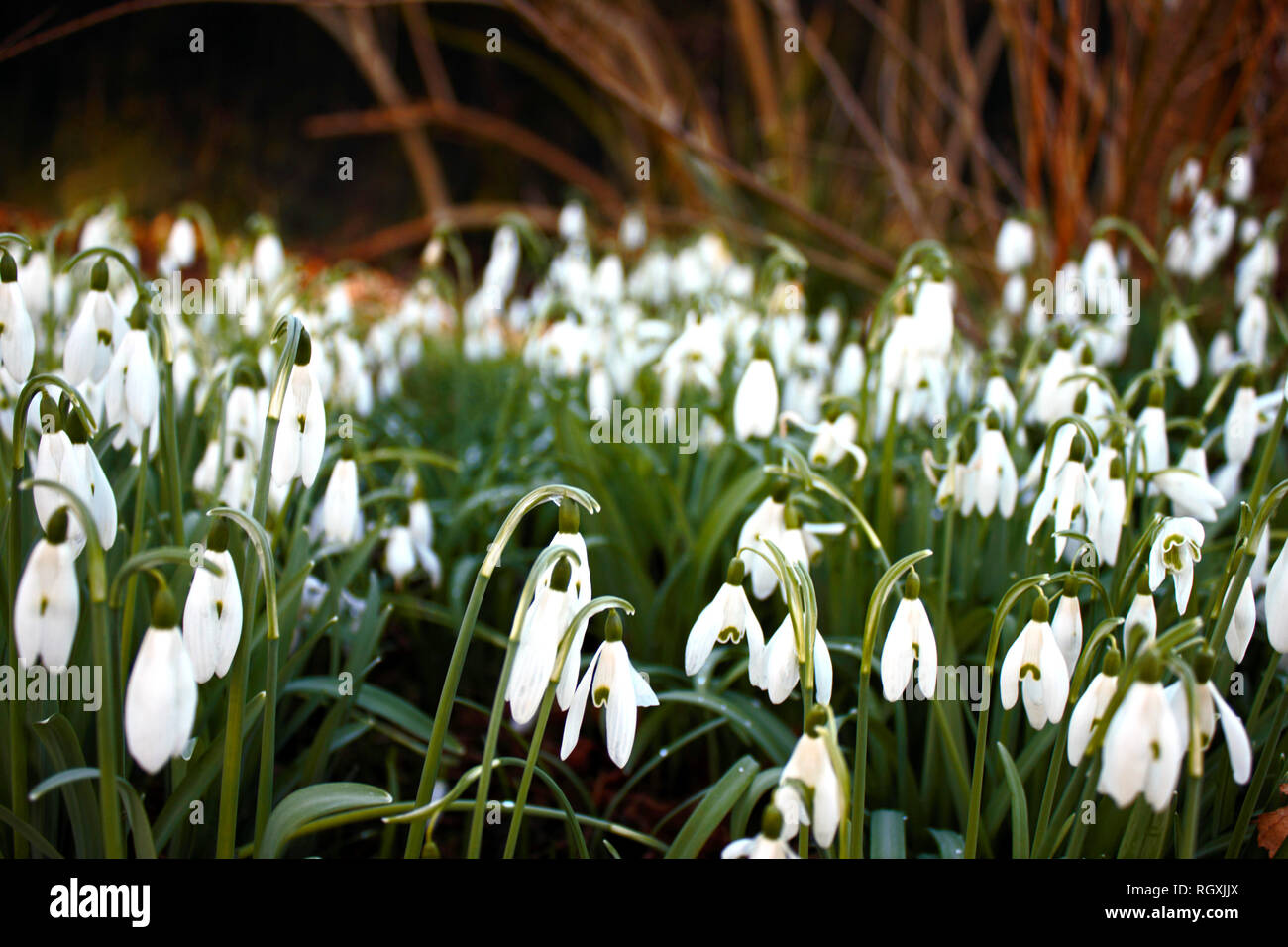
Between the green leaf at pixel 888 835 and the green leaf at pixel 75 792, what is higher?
the green leaf at pixel 75 792

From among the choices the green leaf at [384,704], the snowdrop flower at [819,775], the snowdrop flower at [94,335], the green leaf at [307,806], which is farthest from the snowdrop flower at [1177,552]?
the snowdrop flower at [94,335]

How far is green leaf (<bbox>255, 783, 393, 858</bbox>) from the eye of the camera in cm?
121

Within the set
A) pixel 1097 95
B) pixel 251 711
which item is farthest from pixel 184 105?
pixel 251 711

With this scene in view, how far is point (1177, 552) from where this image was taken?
134 cm

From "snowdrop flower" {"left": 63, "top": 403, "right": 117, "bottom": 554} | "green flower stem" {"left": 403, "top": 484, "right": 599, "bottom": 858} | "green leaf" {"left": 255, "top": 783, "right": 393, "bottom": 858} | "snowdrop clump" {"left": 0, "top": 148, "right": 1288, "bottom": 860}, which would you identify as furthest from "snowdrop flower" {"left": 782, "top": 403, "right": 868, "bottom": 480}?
"snowdrop flower" {"left": 63, "top": 403, "right": 117, "bottom": 554}

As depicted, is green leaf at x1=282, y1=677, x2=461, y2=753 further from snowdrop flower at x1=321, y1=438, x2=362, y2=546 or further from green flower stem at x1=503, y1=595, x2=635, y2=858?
green flower stem at x1=503, y1=595, x2=635, y2=858

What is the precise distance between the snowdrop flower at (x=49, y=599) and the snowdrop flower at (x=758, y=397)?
1.23 metres

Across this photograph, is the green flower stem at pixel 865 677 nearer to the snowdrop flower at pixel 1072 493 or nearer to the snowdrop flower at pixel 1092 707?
the snowdrop flower at pixel 1092 707

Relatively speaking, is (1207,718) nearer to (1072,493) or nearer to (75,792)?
(1072,493)

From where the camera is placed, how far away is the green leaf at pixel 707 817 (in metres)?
1.33

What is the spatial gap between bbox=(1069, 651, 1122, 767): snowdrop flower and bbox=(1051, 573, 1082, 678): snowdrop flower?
11 centimetres

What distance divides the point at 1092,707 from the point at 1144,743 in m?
0.17

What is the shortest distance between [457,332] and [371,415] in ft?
2.35
